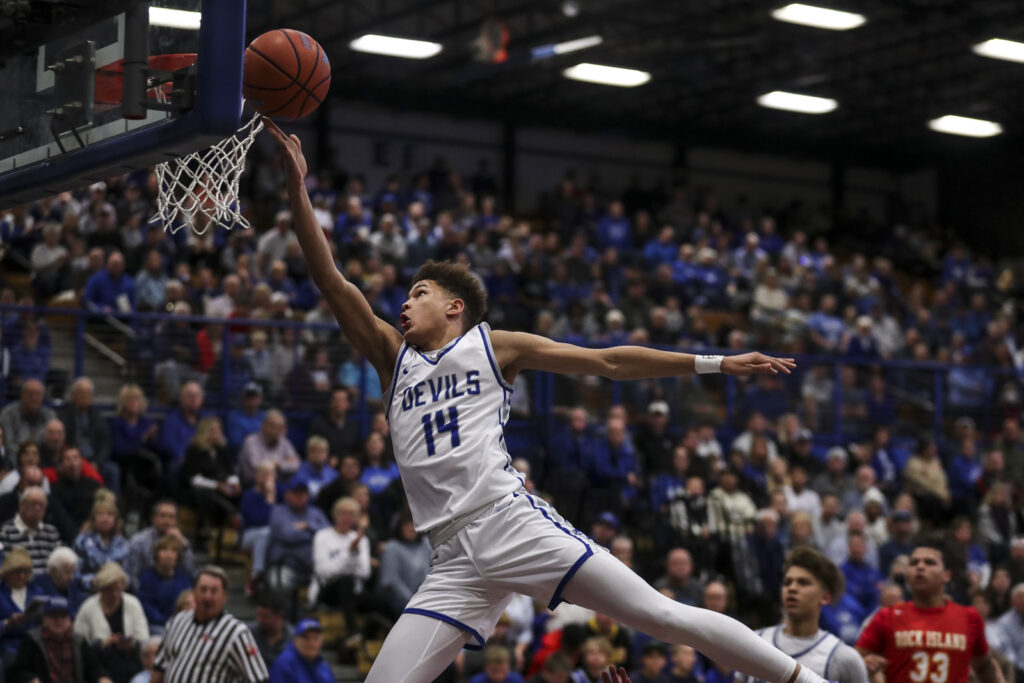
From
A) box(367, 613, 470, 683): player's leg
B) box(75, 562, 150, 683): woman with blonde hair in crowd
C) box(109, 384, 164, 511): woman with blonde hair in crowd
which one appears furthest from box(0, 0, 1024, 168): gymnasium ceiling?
box(367, 613, 470, 683): player's leg

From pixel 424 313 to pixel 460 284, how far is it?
243mm

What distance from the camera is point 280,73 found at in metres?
5.91

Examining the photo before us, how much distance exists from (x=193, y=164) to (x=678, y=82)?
21.1m

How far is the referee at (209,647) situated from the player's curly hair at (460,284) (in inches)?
152

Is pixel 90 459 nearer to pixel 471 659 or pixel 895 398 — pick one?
pixel 471 659

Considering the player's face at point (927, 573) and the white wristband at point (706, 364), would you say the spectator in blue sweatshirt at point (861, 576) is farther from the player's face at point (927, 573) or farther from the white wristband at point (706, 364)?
the white wristband at point (706, 364)

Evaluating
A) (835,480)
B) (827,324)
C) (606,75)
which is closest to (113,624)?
(835,480)

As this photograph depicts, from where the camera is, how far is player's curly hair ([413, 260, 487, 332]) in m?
5.91

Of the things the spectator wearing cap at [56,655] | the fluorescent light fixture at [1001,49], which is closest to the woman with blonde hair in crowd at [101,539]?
the spectator wearing cap at [56,655]

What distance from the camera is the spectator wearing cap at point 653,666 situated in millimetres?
10945

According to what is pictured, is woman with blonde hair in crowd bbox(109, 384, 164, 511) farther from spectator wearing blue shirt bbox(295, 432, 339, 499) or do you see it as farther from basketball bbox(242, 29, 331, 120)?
basketball bbox(242, 29, 331, 120)

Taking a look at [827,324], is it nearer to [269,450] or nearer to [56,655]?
[269,450]

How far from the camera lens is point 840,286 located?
22.2m

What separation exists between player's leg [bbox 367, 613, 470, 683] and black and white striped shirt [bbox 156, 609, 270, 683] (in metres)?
3.81
